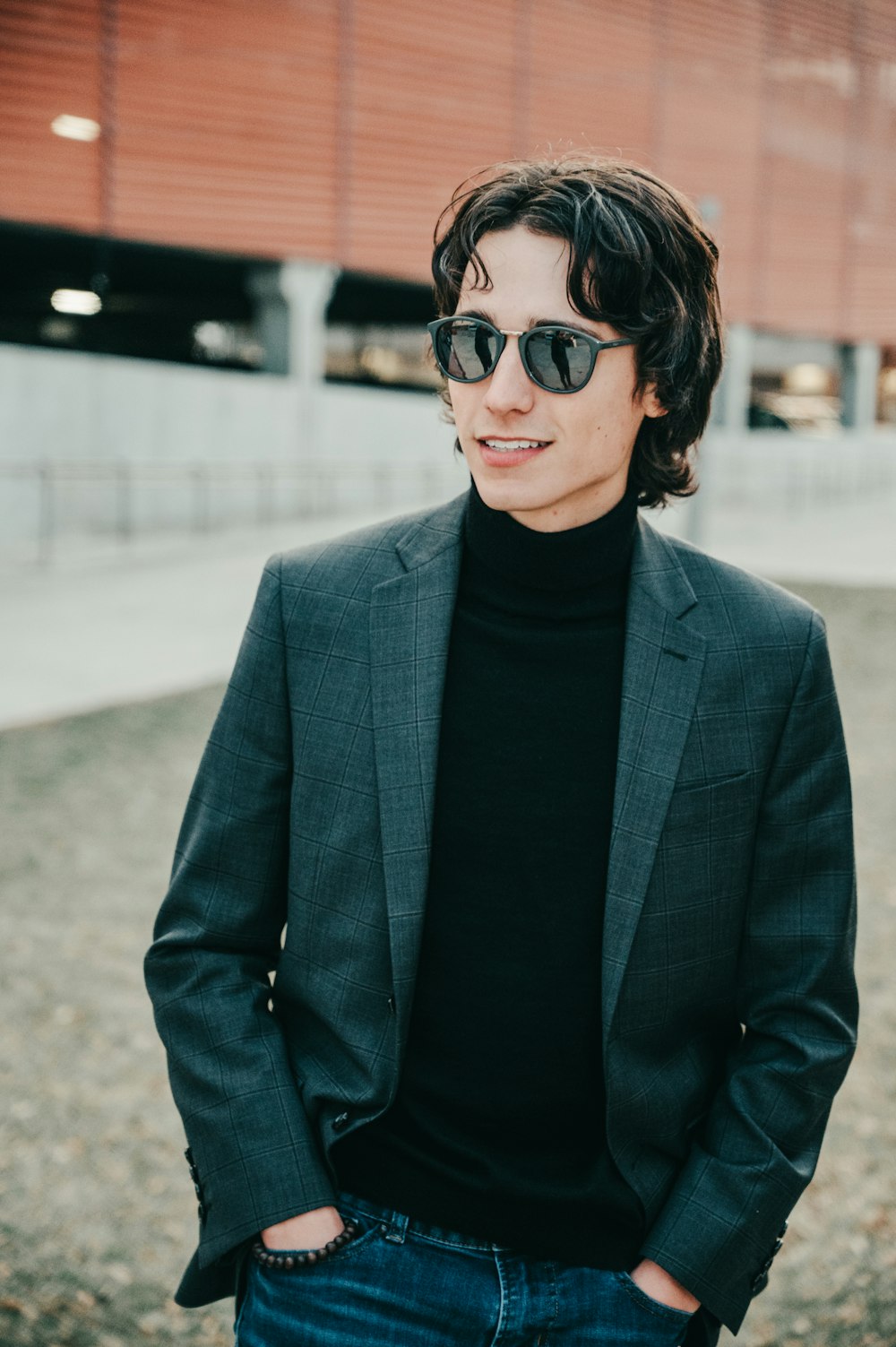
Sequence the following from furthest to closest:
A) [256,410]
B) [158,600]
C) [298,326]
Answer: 1. [298,326]
2. [256,410]
3. [158,600]

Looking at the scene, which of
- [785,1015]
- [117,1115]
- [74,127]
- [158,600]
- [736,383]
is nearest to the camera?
[785,1015]

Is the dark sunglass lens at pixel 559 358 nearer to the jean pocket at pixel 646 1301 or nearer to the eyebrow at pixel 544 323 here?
the eyebrow at pixel 544 323

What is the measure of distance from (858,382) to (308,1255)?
94.9 feet

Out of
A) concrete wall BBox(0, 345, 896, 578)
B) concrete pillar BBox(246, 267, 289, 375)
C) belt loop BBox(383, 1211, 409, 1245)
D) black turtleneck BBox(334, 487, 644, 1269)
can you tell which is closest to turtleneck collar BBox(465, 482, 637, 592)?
black turtleneck BBox(334, 487, 644, 1269)

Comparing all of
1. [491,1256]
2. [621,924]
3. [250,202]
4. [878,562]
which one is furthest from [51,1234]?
[250,202]

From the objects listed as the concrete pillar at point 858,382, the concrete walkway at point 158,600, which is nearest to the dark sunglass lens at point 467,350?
the concrete walkway at point 158,600

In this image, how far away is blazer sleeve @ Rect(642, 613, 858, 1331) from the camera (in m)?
1.76

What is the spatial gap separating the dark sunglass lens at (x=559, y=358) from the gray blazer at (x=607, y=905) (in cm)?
30

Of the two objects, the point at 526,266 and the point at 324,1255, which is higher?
the point at 526,266

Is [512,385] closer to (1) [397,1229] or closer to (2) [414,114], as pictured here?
(1) [397,1229]

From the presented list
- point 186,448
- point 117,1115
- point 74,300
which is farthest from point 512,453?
point 74,300

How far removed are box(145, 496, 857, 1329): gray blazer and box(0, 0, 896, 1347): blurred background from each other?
2.93 feet

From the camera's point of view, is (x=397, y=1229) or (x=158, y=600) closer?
(x=397, y=1229)

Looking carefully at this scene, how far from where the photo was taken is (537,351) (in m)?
1.71
